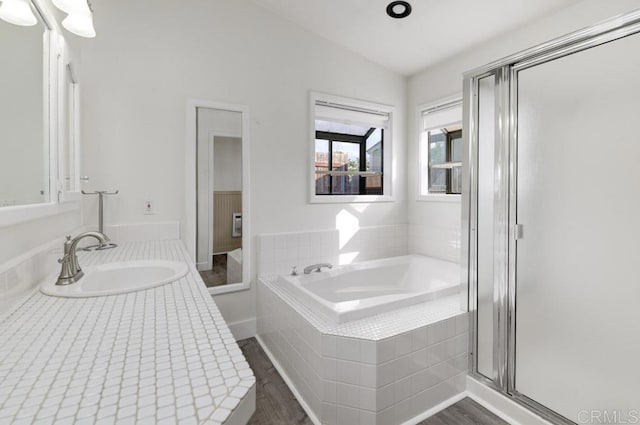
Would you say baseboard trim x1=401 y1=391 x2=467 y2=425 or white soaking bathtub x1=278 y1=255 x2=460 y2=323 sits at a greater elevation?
white soaking bathtub x1=278 y1=255 x2=460 y2=323

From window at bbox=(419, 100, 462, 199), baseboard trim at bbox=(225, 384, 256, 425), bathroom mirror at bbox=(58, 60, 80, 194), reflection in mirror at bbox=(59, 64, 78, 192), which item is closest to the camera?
baseboard trim at bbox=(225, 384, 256, 425)

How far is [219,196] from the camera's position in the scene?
2.44 metres

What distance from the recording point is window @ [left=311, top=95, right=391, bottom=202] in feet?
9.64

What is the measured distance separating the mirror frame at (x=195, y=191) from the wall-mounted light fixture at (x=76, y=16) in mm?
845

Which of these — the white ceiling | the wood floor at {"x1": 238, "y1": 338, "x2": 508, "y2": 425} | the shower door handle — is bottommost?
the wood floor at {"x1": 238, "y1": 338, "x2": 508, "y2": 425}

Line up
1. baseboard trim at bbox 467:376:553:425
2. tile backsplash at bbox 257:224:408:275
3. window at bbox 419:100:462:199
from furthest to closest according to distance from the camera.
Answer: window at bbox 419:100:462:199 < tile backsplash at bbox 257:224:408:275 < baseboard trim at bbox 467:376:553:425

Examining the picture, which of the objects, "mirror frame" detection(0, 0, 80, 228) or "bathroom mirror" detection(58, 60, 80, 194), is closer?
Answer: "mirror frame" detection(0, 0, 80, 228)

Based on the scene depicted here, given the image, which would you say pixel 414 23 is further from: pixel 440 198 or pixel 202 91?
pixel 202 91

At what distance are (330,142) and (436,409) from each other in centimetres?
239

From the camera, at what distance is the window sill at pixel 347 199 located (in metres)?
2.83

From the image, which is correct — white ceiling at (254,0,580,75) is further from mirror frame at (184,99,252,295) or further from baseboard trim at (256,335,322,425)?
baseboard trim at (256,335,322,425)

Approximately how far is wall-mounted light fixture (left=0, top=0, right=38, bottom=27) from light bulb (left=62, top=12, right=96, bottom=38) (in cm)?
45

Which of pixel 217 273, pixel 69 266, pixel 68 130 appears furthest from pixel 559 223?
pixel 68 130

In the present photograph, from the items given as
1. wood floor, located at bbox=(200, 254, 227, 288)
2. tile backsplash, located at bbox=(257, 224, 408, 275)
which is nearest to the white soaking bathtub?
tile backsplash, located at bbox=(257, 224, 408, 275)
